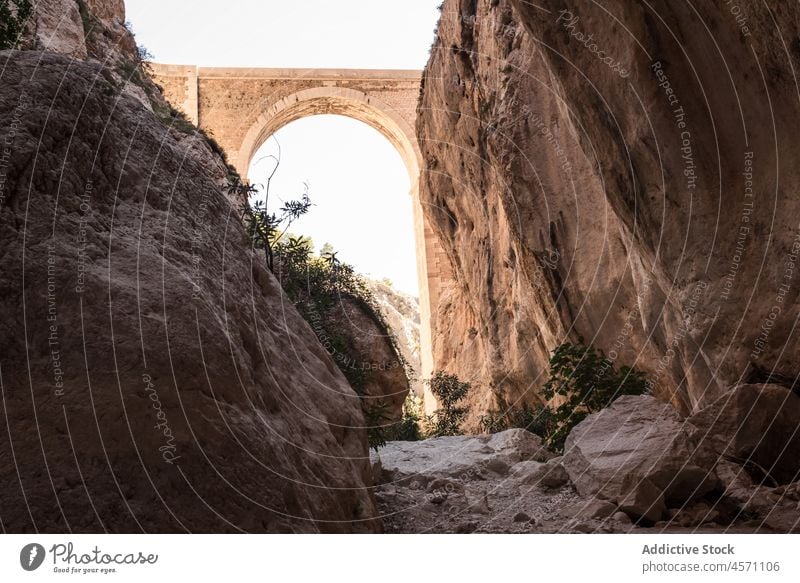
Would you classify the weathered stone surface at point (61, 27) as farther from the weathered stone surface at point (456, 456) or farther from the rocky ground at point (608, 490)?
the rocky ground at point (608, 490)

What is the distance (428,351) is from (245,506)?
1991cm

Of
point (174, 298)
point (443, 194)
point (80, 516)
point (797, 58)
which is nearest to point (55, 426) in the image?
point (80, 516)

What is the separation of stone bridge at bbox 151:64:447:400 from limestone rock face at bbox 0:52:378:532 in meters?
18.5

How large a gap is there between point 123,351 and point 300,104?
21.2 metres

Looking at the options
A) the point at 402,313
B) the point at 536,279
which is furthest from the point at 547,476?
the point at 402,313

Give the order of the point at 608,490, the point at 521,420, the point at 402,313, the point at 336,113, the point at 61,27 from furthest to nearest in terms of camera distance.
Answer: the point at 402,313, the point at 336,113, the point at 521,420, the point at 61,27, the point at 608,490

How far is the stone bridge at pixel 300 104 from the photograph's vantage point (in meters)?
23.1

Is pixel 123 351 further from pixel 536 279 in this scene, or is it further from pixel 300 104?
pixel 300 104

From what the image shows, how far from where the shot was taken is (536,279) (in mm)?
10977

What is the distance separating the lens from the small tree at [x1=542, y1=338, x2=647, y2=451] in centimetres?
884

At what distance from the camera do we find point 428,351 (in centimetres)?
2347

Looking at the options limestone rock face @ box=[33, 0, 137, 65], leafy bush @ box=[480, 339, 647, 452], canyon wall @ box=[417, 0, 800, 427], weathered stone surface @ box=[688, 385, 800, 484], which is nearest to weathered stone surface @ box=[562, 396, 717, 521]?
weathered stone surface @ box=[688, 385, 800, 484]

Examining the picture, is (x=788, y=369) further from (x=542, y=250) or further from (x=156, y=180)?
(x=542, y=250)

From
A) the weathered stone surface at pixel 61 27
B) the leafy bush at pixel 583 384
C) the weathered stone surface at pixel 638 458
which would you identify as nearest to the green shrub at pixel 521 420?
the leafy bush at pixel 583 384
